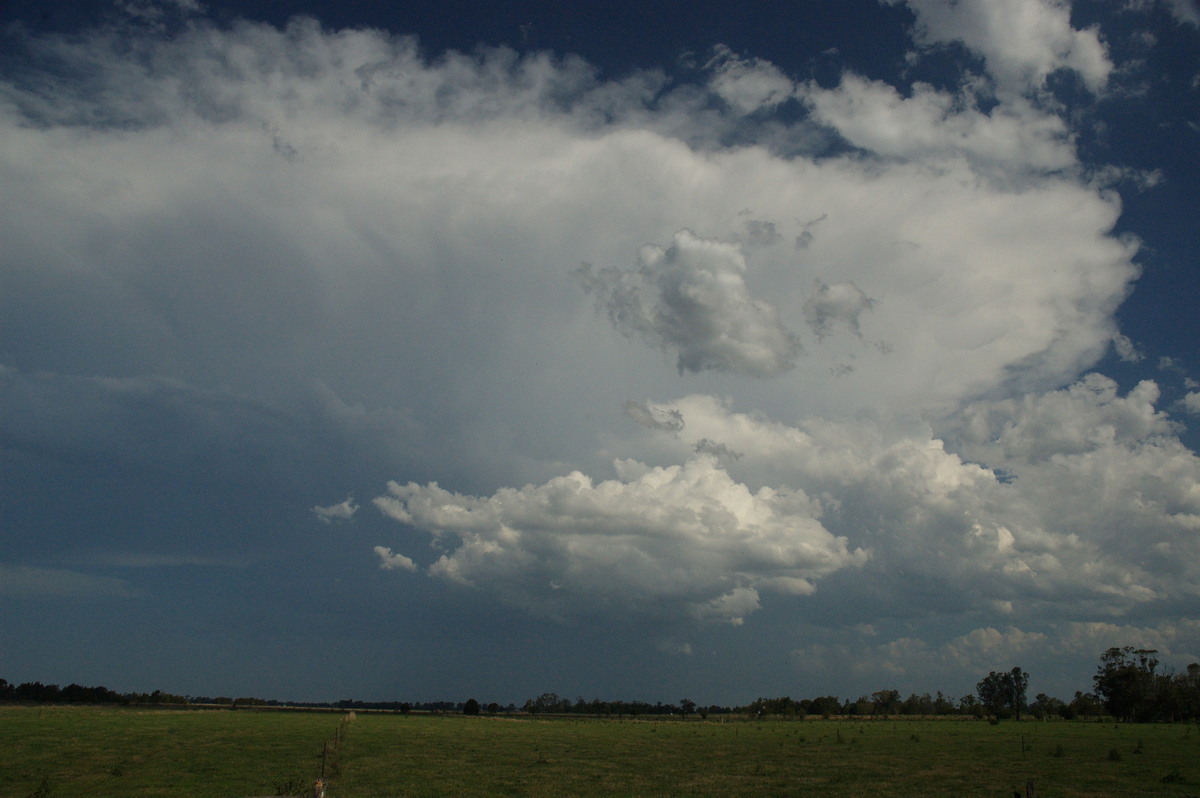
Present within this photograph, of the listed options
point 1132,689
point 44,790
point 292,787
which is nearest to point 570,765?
point 292,787

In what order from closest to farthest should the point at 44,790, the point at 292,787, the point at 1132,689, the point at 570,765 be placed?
the point at 44,790 → the point at 292,787 → the point at 570,765 → the point at 1132,689

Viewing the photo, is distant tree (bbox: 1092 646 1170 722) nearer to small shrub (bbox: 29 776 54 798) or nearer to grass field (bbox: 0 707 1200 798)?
grass field (bbox: 0 707 1200 798)

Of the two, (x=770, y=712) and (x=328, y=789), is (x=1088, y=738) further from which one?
(x=770, y=712)

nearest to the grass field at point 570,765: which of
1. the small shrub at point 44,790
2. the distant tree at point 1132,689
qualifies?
the small shrub at point 44,790

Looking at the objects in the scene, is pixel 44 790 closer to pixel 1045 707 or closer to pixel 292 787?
pixel 292 787

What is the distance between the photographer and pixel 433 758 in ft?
174

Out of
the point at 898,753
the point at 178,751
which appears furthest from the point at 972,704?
the point at 178,751

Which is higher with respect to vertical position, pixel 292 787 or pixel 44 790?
pixel 292 787

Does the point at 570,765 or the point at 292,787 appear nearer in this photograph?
the point at 292,787

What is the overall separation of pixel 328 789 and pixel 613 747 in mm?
32901

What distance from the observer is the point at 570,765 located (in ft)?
162

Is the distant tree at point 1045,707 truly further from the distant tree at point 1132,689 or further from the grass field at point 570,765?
the grass field at point 570,765

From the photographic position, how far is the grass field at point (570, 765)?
3769 cm

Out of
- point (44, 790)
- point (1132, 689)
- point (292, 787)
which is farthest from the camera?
point (1132, 689)
